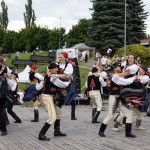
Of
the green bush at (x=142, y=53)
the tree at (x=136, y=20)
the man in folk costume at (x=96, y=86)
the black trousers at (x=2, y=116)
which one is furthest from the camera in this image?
the tree at (x=136, y=20)

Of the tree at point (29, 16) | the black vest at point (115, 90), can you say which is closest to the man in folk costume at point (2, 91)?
the black vest at point (115, 90)

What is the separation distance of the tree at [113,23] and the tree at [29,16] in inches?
2341

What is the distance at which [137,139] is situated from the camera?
11141 mm

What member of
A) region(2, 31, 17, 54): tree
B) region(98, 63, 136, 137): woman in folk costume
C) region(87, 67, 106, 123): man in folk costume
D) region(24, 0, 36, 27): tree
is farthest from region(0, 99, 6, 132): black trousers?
region(24, 0, 36, 27): tree

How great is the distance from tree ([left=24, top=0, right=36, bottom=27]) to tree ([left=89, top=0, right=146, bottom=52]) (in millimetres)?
59465

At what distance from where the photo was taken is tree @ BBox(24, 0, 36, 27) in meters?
112

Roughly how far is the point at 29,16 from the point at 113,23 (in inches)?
2479

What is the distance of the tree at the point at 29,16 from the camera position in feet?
367

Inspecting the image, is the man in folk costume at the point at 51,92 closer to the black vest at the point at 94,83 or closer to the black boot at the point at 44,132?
the black boot at the point at 44,132

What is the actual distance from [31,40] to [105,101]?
76.0m

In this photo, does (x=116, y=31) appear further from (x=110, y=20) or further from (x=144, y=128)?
(x=144, y=128)

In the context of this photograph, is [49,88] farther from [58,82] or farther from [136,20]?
[136,20]

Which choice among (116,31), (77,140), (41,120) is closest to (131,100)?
(77,140)

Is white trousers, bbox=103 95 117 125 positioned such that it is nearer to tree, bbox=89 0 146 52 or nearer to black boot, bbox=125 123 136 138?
black boot, bbox=125 123 136 138
